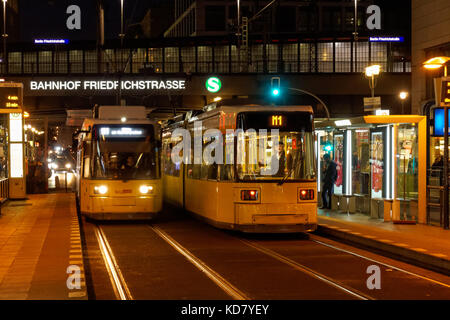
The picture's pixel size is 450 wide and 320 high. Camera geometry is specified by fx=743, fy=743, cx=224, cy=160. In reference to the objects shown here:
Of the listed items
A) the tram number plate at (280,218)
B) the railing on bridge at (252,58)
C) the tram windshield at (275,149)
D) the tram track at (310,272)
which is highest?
the railing on bridge at (252,58)

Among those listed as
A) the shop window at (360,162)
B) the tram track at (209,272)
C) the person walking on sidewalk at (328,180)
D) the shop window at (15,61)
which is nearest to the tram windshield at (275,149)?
the tram track at (209,272)

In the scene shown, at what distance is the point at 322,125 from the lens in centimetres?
2327

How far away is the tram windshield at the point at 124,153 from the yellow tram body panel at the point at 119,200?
0.20m

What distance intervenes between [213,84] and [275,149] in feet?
86.5

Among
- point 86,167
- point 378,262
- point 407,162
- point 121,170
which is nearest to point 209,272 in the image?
point 378,262

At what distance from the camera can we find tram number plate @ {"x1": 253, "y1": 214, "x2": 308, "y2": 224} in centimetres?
1678

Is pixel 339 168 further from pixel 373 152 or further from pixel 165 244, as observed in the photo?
pixel 165 244

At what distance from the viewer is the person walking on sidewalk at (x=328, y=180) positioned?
23.2 meters

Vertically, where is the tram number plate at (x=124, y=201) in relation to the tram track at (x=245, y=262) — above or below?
above

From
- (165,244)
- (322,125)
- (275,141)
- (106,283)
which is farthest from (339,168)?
(106,283)

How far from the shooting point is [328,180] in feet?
77.0

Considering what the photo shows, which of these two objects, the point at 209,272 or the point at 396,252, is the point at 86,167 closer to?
the point at 209,272

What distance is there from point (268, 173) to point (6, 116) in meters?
15.5

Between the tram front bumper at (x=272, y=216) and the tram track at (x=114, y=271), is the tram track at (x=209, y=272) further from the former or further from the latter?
the tram front bumper at (x=272, y=216)
